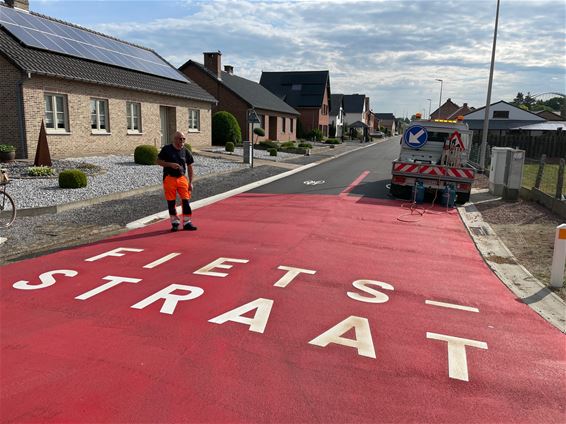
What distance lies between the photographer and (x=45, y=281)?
591 cm

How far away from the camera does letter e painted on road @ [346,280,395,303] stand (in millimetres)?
5441

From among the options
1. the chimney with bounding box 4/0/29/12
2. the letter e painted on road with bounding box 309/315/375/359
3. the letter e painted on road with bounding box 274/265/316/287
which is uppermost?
the chimney with bounding box 4/0/29/12

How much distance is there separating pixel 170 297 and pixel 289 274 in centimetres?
171

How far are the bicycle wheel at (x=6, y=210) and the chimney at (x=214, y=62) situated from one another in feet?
101

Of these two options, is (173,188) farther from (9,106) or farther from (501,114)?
(501,114)

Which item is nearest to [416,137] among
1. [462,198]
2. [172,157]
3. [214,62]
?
[462,198]

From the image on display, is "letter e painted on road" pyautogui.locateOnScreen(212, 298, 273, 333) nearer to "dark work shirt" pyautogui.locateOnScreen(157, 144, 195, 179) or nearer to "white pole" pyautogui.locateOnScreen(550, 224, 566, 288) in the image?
"white pole" pyautogui.locateOnScreen(550, 224, 566, 288)

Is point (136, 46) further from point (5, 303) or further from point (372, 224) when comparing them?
point (5, 303)

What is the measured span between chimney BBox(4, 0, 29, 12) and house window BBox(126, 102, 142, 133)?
20.2 feet

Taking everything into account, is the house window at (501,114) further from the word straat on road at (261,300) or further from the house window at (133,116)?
the word straat on road at (261,300)

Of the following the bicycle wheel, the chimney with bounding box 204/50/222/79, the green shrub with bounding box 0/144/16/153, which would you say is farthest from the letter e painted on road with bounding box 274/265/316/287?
the chimney with bounding box 204/50/222/79

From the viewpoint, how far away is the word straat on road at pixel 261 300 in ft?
14.0

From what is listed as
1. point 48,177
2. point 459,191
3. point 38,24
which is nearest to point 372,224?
point 459,191

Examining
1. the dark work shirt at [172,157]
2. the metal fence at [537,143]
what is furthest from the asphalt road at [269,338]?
the metal fence at [537,143]
